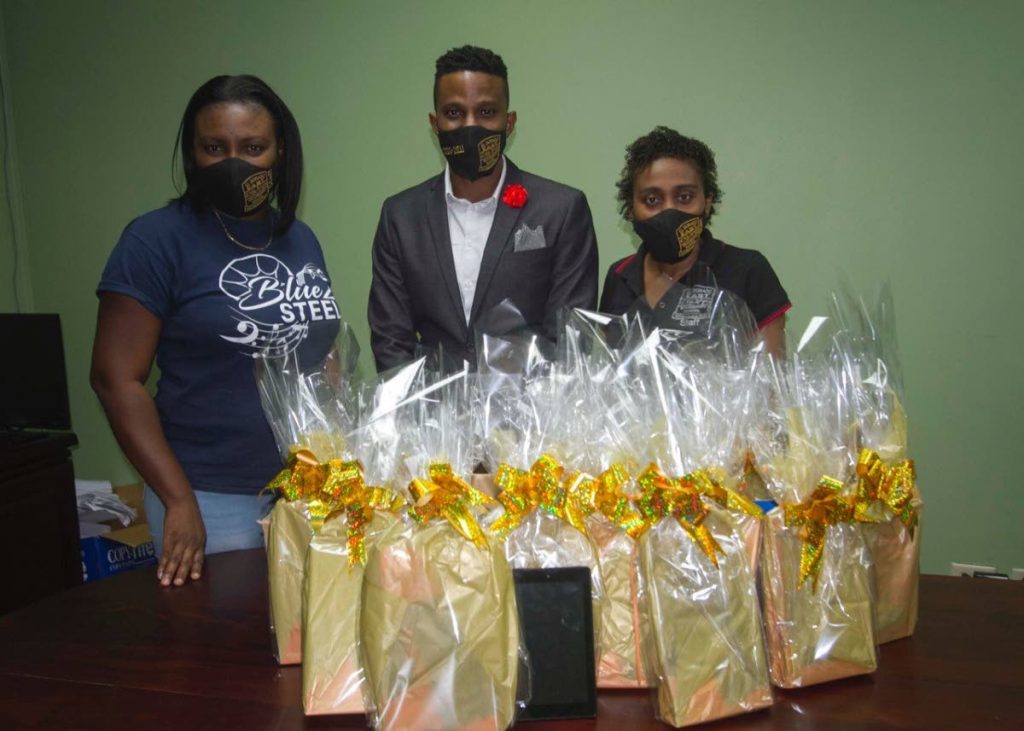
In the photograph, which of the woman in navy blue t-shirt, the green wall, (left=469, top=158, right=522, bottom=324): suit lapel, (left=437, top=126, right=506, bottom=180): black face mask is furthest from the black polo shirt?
the green wall

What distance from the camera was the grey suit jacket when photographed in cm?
192

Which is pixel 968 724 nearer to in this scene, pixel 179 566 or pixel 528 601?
pixel 528 601

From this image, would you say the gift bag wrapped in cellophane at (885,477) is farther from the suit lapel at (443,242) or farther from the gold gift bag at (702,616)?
the suit lapel at (443,242)

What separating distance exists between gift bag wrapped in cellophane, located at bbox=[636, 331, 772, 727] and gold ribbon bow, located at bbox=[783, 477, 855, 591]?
0.20 ft

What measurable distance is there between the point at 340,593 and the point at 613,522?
1.09 feet

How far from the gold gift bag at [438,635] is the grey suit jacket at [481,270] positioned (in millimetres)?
983

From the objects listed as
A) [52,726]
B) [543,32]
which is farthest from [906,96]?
[52,726]

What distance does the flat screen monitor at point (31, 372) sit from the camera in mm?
2875

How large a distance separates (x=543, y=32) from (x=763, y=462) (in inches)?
86.7

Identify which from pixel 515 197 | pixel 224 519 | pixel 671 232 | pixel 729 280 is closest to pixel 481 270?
pixel 515 197

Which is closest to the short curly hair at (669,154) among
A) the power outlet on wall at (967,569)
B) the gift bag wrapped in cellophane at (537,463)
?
the gift bag wrapped in cellophane at (537,463)

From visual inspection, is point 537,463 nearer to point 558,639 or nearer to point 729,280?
point 558,639

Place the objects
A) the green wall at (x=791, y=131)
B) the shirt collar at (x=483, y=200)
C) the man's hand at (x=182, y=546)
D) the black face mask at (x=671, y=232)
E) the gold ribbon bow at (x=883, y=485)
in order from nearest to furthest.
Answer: the gold ribbon bow at (x=883, y=485) → the man's hand at (x=182, y=546) → the black face mask at (x=671, y=232) → the shirt collar at (x=483, y=200) → the green wall at (x=791, y=131)

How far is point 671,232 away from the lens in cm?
177
